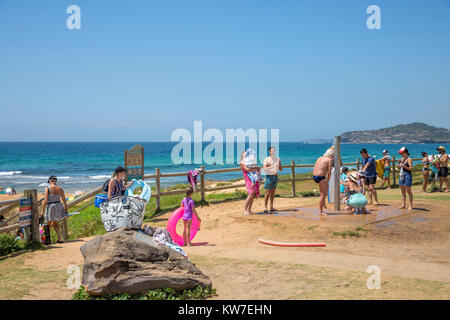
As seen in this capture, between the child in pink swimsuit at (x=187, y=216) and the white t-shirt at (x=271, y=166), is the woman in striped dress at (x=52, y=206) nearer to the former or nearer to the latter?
the child in pink swimsuit at (x=187, y=216)

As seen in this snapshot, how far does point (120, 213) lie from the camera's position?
570 cm

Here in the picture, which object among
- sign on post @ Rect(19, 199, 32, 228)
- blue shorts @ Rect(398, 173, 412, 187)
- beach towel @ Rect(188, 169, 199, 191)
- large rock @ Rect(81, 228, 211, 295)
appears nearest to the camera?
large rock @ Rect(81, 228, 211, 295)

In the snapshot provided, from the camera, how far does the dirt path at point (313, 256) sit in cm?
563

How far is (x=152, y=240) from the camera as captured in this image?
5.65 meters

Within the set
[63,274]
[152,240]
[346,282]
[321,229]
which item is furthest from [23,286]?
[321,229]

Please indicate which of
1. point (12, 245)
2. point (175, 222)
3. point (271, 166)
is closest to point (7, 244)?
point (12, 245)

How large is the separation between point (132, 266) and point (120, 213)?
0.80 meters

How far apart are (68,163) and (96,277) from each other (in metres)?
63.0

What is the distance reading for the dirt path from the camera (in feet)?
18.5

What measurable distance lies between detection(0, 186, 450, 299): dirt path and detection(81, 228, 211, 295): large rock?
0.62 meters

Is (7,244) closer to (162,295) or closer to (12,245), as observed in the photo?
(12,245)

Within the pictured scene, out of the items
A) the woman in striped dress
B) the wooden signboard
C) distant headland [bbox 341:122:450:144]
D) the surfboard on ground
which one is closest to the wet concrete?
the surfboard on ground

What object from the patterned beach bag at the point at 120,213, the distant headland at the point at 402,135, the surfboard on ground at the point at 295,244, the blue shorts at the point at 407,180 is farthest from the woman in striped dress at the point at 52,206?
the distant headland at the point at 402,135

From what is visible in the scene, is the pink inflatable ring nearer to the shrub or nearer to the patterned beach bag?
the shrub
